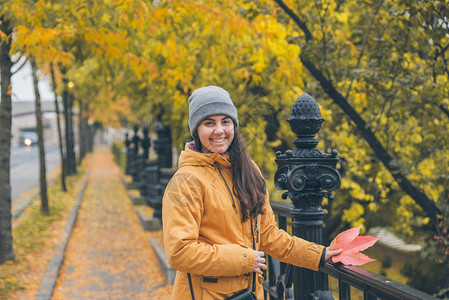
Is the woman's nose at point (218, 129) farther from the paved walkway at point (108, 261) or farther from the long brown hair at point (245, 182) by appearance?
the paved walkway at point (108, 261)

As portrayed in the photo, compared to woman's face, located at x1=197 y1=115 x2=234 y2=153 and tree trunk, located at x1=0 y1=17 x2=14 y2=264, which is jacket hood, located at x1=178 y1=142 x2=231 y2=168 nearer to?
woman's face, located at x1=197 y1=115 x2=234 y2=153

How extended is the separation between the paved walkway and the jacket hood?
4.34 meters

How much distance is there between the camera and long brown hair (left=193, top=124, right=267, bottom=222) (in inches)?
85.7

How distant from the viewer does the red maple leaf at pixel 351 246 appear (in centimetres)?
225

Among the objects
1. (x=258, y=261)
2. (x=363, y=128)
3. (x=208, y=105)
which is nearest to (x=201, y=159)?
(x=208, y=105)

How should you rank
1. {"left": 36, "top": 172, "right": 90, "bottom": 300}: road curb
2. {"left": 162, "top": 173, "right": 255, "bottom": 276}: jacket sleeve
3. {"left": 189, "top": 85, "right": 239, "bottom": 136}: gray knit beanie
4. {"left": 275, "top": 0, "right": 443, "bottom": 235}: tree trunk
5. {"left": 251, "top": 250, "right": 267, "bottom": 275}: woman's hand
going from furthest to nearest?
{"left": 275, "top": 0, "right": 443, "bottom": 235}: tree trunk → {"left": 36, "top": 172, "right": 90, "bottom": 300}: road curb → {"left": 189, "top": 85, "right": 239, "bottom": 136}: gray knit beanie → {"left": 251, "top": 250, "right": 267, "bottom": 275}: woman's hand → {"left": 162, "top": 173, "right": 255, "bottom": 276}: jacket sleeve

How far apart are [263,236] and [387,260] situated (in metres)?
11.7

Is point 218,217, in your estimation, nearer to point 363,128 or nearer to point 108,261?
point 363,128

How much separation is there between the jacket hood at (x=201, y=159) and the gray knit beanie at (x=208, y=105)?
146 mm

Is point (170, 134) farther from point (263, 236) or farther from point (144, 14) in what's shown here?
point (263, 236)

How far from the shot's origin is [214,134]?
2.27 metres

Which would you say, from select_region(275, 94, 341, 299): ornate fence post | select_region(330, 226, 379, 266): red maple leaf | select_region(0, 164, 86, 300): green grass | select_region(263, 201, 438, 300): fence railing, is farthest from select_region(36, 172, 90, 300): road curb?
select_region(330, 226, 379, 266): red maple leaf

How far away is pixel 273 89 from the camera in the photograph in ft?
32.7

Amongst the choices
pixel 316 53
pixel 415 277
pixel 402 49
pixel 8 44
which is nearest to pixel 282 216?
pixel 316 53
